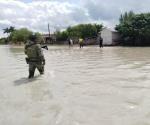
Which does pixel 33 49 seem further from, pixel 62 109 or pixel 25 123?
pixel 25 123

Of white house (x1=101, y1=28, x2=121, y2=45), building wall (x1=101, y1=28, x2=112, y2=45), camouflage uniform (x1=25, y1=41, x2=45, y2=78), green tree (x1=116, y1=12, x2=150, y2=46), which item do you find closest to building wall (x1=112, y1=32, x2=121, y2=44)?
white house (x1=101, y1=28, x2=121, y2=45)

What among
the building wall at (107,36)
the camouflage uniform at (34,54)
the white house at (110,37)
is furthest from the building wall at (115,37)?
the camouflage uniform at (34,54)

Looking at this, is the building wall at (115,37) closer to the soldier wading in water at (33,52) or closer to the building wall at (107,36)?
the building wall at (107,36)

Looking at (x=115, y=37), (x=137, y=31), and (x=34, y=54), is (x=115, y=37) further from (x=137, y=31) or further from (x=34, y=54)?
(x=34, y=54)

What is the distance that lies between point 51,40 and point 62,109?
254 feet

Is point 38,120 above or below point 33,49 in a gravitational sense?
below

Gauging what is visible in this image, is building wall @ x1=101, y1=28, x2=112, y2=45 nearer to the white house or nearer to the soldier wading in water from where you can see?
the white house

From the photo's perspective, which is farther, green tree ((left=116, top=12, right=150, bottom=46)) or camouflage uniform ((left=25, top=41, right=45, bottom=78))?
green tree ((left=116, top=12, right=150, bottom=46))

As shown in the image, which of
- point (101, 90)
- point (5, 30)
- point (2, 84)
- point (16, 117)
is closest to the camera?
point (16, 117)

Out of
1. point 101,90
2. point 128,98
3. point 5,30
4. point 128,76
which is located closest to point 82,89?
point 101,90

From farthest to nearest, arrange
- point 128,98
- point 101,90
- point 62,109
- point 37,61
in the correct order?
1. point 37,61
2. point 101,90
3. point 128,98
4. point 62,109

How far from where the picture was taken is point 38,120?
23.1 ft

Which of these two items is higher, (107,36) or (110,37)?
(107,36)

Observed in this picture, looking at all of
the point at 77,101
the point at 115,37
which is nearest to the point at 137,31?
the point at 115,37
